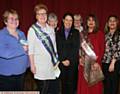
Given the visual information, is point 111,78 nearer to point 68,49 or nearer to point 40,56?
point 68,49

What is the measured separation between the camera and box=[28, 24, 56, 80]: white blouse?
367cm

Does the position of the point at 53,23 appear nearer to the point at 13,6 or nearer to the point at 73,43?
the point at 73,43

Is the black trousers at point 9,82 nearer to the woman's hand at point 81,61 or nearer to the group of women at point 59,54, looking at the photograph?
the group of women at point 59,54

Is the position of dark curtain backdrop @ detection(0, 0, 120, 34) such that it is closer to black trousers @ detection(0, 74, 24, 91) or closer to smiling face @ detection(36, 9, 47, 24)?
smiling face @ detection(36, 9, 47, 24)

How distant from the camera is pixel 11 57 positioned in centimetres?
344

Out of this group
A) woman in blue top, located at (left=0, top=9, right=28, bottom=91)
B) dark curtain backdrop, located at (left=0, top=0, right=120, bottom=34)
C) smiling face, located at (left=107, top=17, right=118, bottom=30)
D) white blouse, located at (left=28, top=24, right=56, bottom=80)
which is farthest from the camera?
dark curtain backdrop, located at (left=0, top=0, right=120, bottom=34)

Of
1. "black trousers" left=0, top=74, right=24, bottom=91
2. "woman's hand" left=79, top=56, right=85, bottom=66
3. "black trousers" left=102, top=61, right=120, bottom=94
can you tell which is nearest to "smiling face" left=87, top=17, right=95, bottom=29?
"woman's hand" left=79, top=56, right=85, bottom=66

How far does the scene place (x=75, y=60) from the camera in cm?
435

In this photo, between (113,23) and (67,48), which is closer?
(67,48)

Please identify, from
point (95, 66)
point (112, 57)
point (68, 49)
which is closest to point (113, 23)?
point (112, 57)

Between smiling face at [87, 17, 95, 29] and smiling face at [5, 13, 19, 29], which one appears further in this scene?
smiling face at [87, 17, 95, 29]

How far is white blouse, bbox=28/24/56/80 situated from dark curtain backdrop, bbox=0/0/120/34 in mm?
2786

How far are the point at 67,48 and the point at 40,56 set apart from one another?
67 centimetres

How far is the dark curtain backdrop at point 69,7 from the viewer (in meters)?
6.45
